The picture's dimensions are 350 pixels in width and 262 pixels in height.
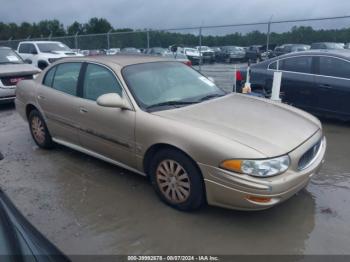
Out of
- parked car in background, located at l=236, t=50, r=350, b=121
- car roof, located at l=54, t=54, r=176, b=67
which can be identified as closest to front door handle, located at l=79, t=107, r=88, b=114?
car roof, located at l=54, t=54, r=176, b=67

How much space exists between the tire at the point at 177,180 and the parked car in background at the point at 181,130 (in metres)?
0.01

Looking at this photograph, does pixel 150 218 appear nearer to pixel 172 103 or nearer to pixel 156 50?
pixel 172 103

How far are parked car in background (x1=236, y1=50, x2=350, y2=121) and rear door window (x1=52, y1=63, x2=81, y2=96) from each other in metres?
4.10

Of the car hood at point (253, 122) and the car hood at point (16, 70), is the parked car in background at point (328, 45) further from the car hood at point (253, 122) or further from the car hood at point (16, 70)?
the car hood at point (253, 122)

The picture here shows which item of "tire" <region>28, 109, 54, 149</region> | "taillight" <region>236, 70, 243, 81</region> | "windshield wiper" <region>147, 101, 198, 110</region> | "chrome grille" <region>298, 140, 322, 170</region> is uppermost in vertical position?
"windshield wiper" <region>147, 101, 198, 110</region>

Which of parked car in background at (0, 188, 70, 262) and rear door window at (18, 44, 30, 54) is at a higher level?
rear door window at (18, 44, 30, 54)

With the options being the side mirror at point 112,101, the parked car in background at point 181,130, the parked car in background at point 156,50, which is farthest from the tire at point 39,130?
the parked car in background at point 156,50

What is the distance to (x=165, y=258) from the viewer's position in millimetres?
3070

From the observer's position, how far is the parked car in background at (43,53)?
1531 centimetres

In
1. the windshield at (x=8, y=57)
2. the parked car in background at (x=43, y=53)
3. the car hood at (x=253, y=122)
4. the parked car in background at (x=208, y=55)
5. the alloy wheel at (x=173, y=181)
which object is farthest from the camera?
the parked car in background at (x=208, y=55)

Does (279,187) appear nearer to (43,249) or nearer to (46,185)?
(43,249)

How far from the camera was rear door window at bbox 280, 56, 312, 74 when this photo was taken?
7.16 metres

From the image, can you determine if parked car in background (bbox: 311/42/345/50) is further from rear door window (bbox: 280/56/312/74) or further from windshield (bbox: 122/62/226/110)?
windshield (bbox: 122/62/226/110)

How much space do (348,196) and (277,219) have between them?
106 centimetres
